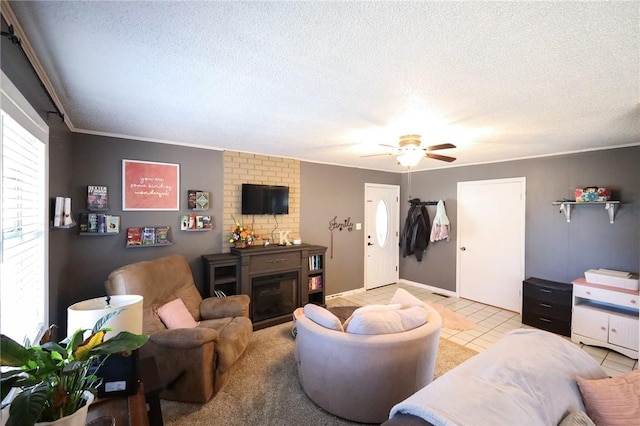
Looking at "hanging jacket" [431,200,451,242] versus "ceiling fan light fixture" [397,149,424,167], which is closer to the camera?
"ceiling fan light fixture" [397,149,424,167]

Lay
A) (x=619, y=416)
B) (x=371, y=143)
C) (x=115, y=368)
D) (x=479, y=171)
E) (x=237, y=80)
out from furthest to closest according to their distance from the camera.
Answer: (x=479, y=171) < (x=371, y=143) < (x=237, y=80) < (x=115, y=368) < (x=619, y=416)

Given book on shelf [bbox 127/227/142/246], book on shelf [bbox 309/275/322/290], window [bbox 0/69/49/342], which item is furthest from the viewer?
book on shelf [bbox 309/275/322/290]

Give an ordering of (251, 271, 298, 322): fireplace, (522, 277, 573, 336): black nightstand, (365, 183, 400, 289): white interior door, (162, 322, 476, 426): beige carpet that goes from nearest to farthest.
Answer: (162, 322, 476, 426): beige carpet < (522, 277, 573, 336): black nightstand < (251, 271, 298, 322): fireplace < (365, 183, 400, 289): white interior door

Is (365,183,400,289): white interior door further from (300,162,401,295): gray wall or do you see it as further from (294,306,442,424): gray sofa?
(294,306,442,424): gray sofa

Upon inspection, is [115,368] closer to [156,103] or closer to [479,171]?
[156,103]

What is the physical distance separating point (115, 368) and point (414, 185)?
5.27 meters

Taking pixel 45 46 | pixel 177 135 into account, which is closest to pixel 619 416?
pixel 45 46

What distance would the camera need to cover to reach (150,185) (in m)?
3.25

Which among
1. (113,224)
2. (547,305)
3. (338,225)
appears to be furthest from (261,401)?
(547,305)

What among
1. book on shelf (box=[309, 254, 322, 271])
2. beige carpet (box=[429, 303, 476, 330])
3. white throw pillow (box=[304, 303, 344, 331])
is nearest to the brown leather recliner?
white throw pillow (box=[304, 303, 344, 331])

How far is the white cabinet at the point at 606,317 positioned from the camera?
2.93m

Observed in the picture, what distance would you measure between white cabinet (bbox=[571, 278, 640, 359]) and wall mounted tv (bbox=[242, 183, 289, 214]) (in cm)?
379

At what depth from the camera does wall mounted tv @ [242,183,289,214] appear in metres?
3.84

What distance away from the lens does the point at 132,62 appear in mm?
1524
